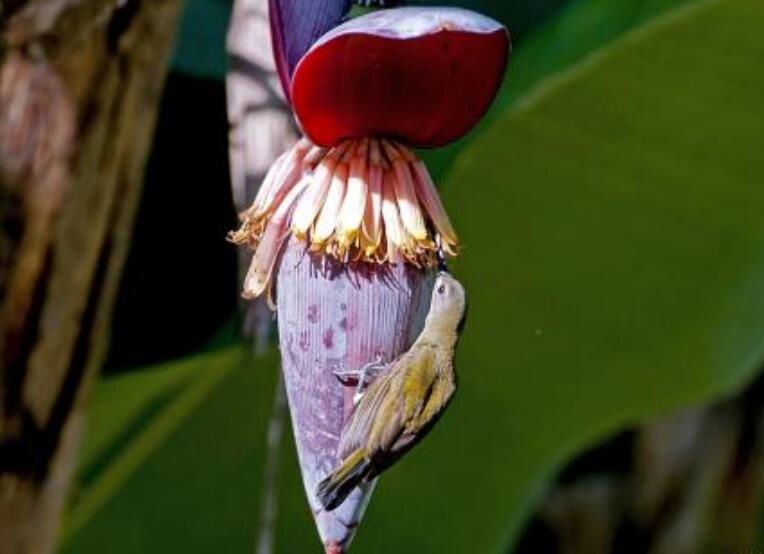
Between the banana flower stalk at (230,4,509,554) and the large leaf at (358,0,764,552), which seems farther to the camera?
the large leaf at (358,0,764,552)

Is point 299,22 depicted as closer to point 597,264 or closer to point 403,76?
point 403,76

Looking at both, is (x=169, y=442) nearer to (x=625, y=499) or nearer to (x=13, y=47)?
(x=13, y=47)

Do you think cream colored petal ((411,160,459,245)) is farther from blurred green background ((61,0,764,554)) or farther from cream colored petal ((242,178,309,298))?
blurred green background ((61,0,764,554))

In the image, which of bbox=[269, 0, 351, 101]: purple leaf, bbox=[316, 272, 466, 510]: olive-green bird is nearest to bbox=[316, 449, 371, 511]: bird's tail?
bbox=[316, 272, 466, 510]: olive-green bird

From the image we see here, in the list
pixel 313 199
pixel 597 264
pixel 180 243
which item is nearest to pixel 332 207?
pixel 313 199

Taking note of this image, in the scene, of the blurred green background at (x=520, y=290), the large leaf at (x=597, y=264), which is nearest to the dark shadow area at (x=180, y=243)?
the blurred green background at (x=520, y=290)
